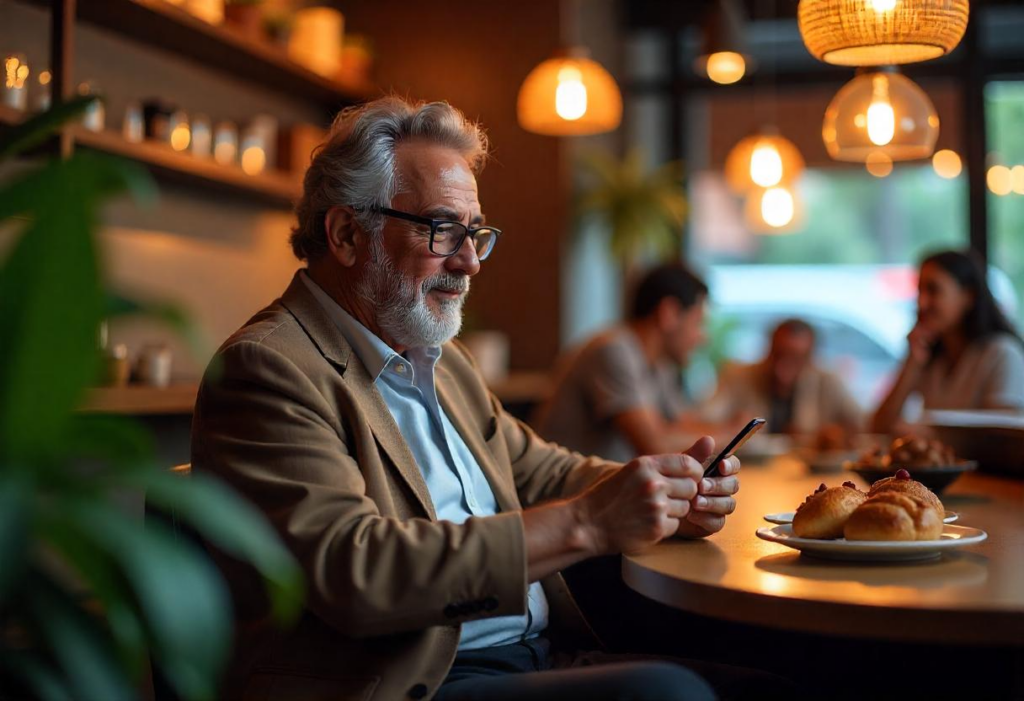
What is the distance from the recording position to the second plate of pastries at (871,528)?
1.37 meters

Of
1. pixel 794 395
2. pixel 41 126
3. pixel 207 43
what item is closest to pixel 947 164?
pixel 794 395

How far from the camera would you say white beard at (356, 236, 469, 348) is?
1763 mm

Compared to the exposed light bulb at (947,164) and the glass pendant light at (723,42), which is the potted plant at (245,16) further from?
the exposed light bulb at (947,164)

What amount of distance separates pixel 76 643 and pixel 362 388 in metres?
0.94

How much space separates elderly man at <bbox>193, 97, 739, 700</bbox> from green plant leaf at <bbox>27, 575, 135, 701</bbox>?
1.98ft

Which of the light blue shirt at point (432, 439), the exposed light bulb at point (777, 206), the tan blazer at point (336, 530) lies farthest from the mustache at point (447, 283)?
the exposed light bulb at point (777, 206)

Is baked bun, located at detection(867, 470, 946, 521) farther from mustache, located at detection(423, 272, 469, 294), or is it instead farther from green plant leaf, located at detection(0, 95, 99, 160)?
green plant leaf, located at detection(0, 95, 99, 160)

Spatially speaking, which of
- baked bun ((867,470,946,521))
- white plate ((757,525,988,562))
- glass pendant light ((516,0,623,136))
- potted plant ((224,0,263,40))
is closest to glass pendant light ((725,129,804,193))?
glass pendant light ((516,0,623,136))

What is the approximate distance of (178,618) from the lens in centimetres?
67

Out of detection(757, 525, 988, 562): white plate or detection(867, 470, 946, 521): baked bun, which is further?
detection(867, 470, 946, 521): baked bun

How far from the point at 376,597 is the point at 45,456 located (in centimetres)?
67

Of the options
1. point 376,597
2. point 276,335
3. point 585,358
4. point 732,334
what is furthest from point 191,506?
point 732,334

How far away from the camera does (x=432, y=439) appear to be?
69.5 inches

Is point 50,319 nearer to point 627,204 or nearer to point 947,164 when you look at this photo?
point 627,204
